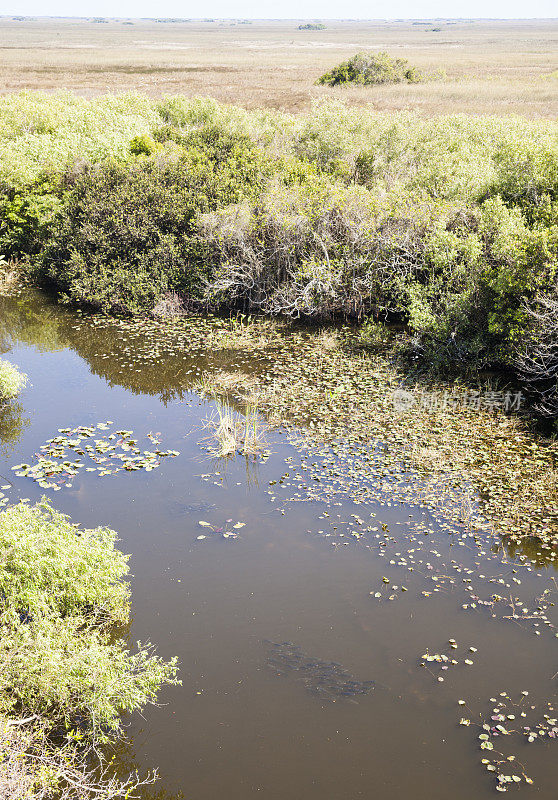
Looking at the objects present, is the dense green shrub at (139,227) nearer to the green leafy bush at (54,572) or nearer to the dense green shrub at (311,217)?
the dense green shrub at (311,217)

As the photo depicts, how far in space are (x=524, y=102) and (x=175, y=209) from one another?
36167mm

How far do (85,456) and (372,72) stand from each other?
204ft

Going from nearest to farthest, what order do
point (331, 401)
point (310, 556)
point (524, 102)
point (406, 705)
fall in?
1. point (406, 705)
2. point (310, 556)
3. point (331, 401)
4. point (524, 102)

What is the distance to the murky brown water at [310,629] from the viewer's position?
295 inches

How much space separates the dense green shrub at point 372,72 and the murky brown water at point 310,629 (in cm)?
5974

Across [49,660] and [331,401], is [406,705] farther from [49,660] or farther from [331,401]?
[331,401]

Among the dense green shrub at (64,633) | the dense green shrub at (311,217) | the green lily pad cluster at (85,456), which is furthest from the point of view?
the dense green shrub at (311,217)

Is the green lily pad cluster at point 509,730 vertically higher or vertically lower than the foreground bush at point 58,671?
→ lower

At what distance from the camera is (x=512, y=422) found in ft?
48.7

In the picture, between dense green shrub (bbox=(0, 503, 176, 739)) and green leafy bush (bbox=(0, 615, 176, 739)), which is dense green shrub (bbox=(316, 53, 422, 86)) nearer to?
dense green shrub (bbox=(0, 503, 176, 739))

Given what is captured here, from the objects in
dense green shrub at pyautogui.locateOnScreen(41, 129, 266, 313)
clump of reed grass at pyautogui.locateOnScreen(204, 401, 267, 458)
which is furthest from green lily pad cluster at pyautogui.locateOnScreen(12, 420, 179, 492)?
dense green shrub at pyautogui.locateOnScreen(41, 129, 266, 313)

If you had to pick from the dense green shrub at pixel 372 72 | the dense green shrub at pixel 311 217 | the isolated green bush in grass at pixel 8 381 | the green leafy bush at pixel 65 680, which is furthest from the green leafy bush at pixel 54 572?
the dense green shrub at pixel 372 72

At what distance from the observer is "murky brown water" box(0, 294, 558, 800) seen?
24.6 ft

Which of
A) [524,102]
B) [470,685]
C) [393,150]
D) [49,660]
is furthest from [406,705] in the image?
[524,102]
